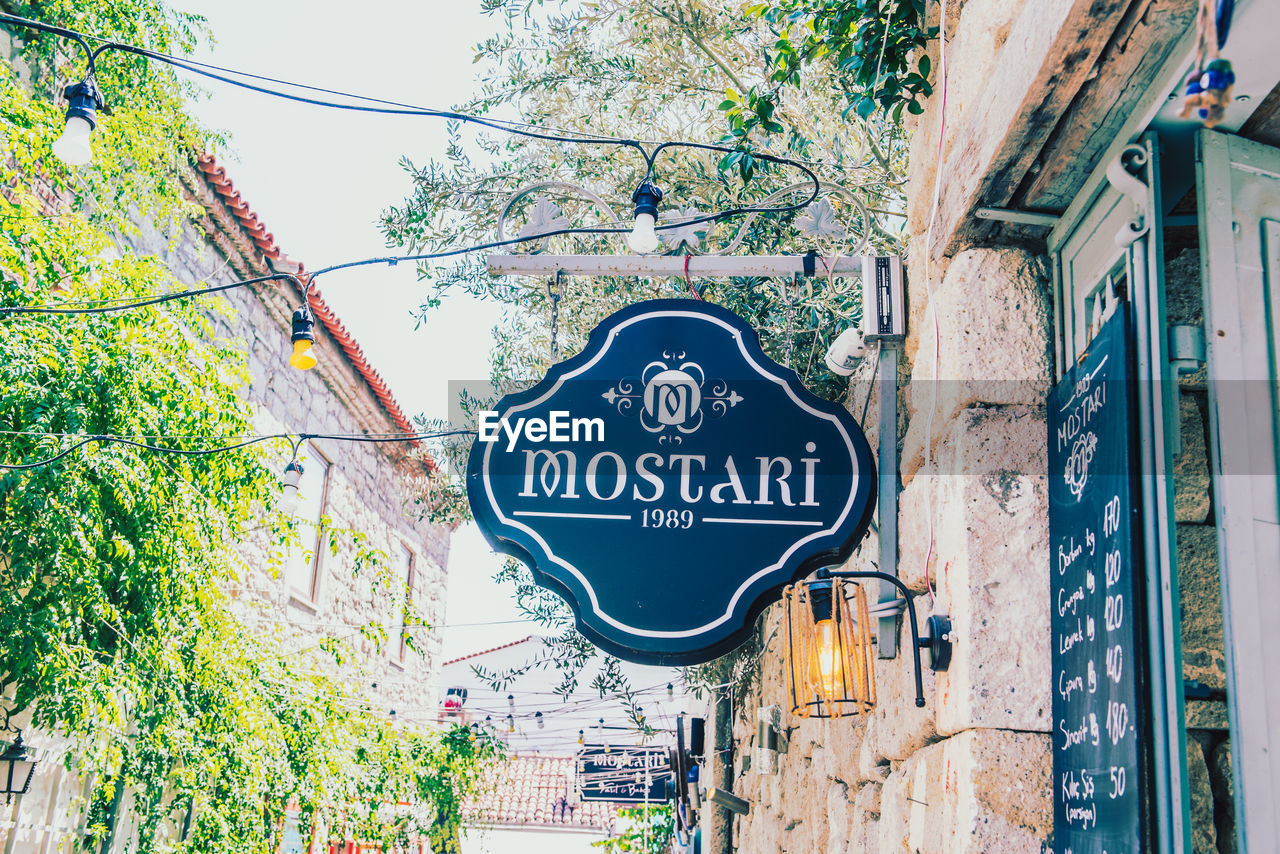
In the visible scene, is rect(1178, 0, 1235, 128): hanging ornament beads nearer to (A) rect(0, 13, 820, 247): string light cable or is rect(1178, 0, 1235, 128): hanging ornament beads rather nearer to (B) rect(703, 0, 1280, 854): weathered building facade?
(B) rect(703, 0, 1280, 854): weathered building facade

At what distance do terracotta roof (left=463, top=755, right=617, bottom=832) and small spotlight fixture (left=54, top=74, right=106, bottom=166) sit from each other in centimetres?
1365

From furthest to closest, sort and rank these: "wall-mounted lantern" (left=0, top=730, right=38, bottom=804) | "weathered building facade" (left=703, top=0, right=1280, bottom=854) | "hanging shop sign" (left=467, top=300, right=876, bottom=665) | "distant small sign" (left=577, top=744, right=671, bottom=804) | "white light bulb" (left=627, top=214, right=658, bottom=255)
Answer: "distant small sign" (left=577, top=744, right=671, bottom=804) < "wall-mounted lantern" (left=0, top=730, right=38, bottom=804) < "white light bulb" (left=627, top=214, right=658, bottom=255) < "hanging shop sign" (left=467, top=300, right=876, bottom=665) < "weathered building facade" (left=703, top=0, right=1280, bottom=854)

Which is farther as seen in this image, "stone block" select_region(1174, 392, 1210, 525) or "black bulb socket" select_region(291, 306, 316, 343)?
"black bulb socket" select_region(291, 306, 316, 343)

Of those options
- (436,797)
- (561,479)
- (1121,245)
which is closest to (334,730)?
(436,797)

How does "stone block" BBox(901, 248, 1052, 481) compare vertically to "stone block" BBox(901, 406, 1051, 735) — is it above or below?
above

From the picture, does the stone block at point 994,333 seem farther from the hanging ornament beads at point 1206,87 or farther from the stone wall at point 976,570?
the hanging ornament beads at point 1206,87

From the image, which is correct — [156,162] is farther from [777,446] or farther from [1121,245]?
[1121,245]

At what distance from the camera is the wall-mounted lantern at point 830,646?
253cm

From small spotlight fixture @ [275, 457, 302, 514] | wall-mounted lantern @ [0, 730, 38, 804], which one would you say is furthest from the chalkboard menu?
small spotlight fixture @ [275, 457, 302, 514]

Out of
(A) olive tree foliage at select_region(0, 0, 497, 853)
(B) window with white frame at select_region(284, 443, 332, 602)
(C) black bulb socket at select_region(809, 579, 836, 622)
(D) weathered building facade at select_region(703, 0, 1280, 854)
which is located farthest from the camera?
(B) window with white frame at select_region(284, 443, 332, 602)

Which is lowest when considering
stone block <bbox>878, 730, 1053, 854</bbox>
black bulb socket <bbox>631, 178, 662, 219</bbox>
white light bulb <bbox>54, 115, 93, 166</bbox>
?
stone block <bbox>878, 730, 1053, 854</bbox>

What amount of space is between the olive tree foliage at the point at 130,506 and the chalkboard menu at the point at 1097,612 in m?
4.20

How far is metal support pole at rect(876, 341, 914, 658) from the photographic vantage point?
2771mm

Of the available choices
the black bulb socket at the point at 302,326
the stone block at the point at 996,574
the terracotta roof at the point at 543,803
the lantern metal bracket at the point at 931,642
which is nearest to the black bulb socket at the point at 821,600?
the lantern metal bracket at the point at 931,642
